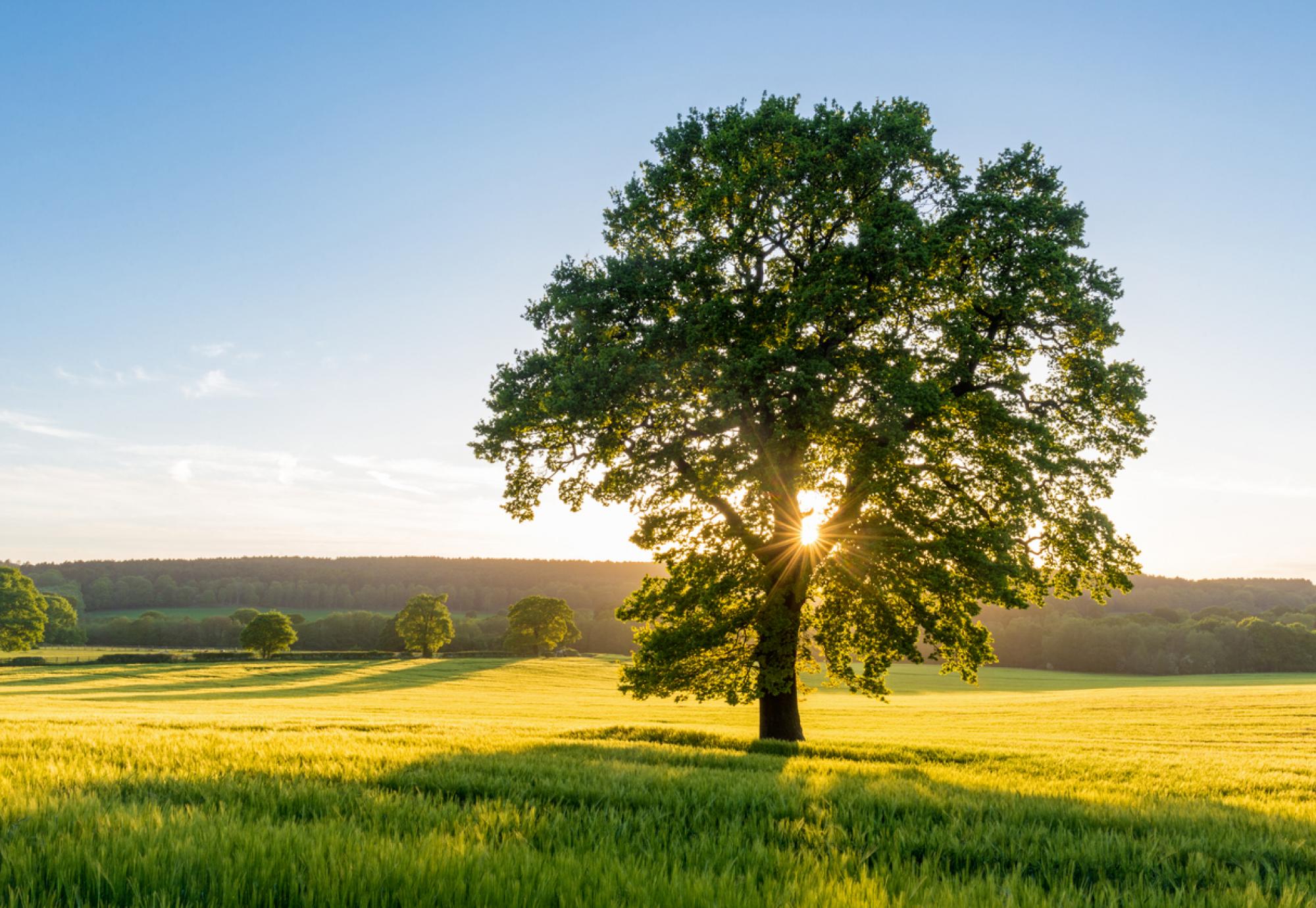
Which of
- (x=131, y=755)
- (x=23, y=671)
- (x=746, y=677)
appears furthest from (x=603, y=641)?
(x=131, y=755)

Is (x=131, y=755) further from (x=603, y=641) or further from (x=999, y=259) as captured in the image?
(x=603, y=641)

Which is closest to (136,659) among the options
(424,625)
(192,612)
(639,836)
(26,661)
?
(26,661)

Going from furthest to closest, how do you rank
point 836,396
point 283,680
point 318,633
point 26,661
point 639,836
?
A: point 318,633 < point 26,661 < point 283,680 < point 836,396 < point 639,836

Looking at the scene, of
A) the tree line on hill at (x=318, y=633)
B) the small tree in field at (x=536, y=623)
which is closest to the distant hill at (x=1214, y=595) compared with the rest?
the tree line on hill at (x=318, y=633)

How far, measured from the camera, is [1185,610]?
13562 centimetres

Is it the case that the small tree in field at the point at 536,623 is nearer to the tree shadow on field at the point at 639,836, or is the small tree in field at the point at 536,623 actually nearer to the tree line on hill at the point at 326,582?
the tree line on hill at the point at 326,582

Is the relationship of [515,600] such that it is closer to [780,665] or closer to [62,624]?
[62,624]

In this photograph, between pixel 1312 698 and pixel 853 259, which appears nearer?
pixel 853 259

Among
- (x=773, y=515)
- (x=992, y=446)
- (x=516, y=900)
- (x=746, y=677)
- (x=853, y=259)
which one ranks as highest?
(x=853, y=259)

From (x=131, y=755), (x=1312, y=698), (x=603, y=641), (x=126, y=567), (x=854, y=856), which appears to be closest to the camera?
(x=854, y=856)

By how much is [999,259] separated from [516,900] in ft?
55.5

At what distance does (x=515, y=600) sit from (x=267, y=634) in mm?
83740

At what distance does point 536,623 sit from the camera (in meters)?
102

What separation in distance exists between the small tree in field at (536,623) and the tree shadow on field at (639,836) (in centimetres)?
9673
